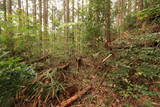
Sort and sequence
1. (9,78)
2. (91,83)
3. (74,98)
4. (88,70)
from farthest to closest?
1. (88,70)
2. (91,83)
3. (74,98)
4. (9,78)

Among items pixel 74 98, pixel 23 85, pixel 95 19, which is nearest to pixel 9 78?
pixel 23 85

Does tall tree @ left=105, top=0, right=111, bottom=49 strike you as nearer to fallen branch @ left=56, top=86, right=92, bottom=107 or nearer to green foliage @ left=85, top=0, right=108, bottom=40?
green foliage @ left=85, top=0, right=108, bottom=40

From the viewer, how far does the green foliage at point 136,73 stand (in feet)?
6.56

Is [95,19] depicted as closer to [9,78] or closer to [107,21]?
[107,21]

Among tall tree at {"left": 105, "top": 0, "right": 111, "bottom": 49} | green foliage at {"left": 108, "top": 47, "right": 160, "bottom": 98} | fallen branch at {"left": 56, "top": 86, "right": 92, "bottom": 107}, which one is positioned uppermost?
tall tree at {"left": 105, "top": 0, "right": 111, "bottom": 49}

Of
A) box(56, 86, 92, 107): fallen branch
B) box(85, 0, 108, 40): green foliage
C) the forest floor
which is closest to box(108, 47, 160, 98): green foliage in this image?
the forest floor

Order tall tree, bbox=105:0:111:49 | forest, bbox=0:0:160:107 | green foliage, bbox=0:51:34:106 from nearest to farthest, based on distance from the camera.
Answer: green foliage, bbox=0:51:34:106
forest, bbox=0:0:160:107
tall tree, bbox=105:0:111:49

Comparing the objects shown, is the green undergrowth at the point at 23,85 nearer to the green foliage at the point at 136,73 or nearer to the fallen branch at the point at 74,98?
the fallen branch at the point at 74,98

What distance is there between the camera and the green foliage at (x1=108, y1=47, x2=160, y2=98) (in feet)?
6.56

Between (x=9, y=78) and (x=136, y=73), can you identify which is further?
(x=136, y=73)

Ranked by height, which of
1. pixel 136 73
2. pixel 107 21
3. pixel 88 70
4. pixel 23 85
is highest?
pixel 107 21

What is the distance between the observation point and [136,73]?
2.25 meters

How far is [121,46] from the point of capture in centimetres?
341

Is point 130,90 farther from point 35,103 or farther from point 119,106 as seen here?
point 35,103
